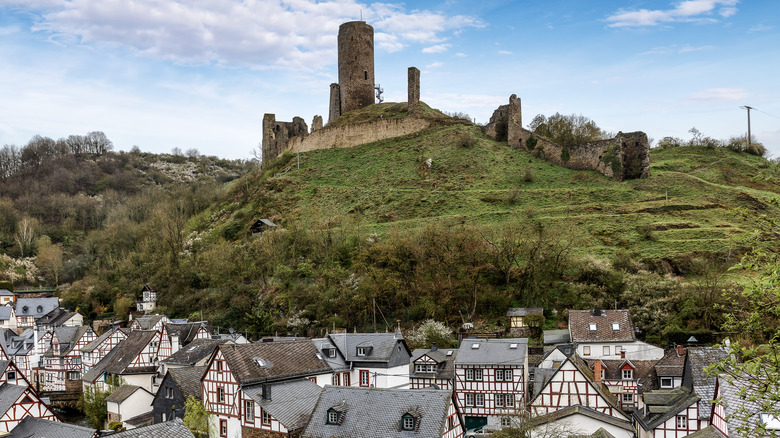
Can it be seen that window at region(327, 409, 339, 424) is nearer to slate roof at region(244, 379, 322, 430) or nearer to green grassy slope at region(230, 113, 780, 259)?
slate roof at region(244, 379, 322, 430)

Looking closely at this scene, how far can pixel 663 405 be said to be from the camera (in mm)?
27891

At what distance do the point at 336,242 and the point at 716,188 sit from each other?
37.2m

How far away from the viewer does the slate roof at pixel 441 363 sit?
3691 cm

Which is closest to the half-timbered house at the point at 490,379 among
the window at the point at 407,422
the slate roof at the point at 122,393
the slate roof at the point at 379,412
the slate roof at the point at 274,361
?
the slate roof at the point at 274,361

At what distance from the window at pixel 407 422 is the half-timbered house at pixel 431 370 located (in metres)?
10.9

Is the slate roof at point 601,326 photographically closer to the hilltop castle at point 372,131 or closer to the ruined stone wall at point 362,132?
the hilltop castle at point 372,131

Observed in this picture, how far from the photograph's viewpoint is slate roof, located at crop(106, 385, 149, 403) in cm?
3938

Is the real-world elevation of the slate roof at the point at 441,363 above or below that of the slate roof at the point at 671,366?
below

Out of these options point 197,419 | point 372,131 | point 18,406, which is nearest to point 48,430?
point 197,419

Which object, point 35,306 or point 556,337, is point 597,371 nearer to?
point 556,337

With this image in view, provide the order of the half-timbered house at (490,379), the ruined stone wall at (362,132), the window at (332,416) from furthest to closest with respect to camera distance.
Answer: the ruined stone wall at (362,132) → the half-timbered house at (490,379) → the window at (332,416)

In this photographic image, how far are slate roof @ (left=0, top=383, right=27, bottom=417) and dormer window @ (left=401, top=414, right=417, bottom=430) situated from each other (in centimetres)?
1954

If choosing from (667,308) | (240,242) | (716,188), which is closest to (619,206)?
(716,188)

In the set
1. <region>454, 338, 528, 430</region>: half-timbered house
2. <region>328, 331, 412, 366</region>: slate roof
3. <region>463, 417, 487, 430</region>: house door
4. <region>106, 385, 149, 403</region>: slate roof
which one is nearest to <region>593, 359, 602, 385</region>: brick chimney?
<region>454, 338, 528, 430</region>: half-timbered house
